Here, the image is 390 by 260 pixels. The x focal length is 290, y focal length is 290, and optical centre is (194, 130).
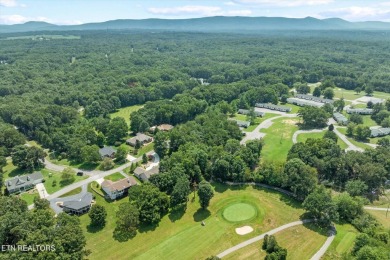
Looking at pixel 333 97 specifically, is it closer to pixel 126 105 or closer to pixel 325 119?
pixel 325 119

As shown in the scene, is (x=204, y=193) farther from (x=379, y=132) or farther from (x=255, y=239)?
(x=379, y=132)

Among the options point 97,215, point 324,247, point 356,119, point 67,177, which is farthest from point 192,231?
point 356,119

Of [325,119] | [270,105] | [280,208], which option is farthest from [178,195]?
[270,105]

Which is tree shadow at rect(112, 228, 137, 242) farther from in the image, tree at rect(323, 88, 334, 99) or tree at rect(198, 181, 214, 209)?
tree at rect(323, 88, 334, 99)

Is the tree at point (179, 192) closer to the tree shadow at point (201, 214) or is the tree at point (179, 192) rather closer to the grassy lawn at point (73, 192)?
the tree shadow at point (201, 214)

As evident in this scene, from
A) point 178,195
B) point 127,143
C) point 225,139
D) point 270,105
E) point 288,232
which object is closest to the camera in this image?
point 288,232

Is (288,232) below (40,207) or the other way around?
below
